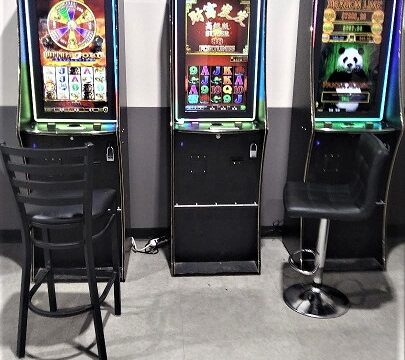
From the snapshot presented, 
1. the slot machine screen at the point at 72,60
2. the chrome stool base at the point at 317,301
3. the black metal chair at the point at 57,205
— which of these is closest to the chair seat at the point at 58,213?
the black metal chair at the point at 57,205

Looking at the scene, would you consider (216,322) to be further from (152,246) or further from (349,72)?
(349,72)

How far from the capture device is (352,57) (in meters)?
3.04

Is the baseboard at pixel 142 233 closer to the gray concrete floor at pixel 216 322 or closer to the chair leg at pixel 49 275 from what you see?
the gray concrete floor at pixel 216 322

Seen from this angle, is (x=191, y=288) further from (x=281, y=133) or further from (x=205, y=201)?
(x=281, y=133)

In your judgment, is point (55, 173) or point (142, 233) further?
point (142, 233)

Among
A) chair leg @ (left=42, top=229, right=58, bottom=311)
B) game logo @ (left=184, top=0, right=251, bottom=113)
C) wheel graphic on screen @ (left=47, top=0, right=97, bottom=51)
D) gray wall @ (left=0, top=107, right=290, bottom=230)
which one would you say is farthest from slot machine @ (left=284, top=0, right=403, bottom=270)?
chair leg @ (left=42, top=229, right=58, bottom=311)

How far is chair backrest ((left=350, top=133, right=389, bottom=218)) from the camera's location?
7.73 feet

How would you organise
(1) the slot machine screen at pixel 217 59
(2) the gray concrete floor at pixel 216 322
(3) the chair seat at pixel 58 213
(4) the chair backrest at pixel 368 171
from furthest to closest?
(1) the slot machine screen at pixel 217 59 < (2) the gray concrete floor at pixel 216 322 < (4) the chair backrest at pixel 368 171 < (3) the chair seat at pixel 58 213

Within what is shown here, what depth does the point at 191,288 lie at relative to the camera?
121 inches

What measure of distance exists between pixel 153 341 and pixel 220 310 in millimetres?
481

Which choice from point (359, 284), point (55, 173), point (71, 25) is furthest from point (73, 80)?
point (359, 284)

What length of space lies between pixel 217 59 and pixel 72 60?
0.89 meters

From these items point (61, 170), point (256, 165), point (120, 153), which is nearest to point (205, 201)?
point (256, 165)

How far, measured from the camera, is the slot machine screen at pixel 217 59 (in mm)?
2912
